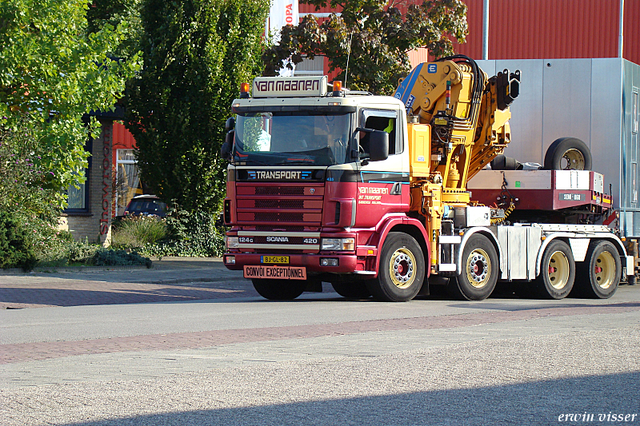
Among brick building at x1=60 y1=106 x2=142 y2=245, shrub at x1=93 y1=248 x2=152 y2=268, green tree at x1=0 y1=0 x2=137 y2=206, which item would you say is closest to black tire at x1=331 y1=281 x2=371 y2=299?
shrub at x1=93 y1=248 x2=152 y2=268

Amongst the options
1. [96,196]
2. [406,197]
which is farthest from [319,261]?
[96,196]

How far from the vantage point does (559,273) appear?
15391mm

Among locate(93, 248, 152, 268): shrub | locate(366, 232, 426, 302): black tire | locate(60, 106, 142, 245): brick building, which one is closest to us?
locate(366, 232, 426, 302): black tire

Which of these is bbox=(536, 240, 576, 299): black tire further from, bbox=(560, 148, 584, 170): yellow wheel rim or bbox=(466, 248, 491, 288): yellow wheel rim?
bbox=(466, 248, 491, 288): yellow wheel rim

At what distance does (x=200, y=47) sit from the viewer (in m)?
22.1

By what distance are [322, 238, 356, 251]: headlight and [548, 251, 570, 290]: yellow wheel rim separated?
484 centimetres

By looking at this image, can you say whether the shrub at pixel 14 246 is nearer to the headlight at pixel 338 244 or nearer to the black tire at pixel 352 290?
the black tire at pixel 352 290

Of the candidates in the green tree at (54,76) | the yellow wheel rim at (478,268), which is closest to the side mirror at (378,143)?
the yellow wheel rim at (478,268)

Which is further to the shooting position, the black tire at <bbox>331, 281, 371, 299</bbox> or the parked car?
the parked car

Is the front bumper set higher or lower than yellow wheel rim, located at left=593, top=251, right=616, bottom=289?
higher

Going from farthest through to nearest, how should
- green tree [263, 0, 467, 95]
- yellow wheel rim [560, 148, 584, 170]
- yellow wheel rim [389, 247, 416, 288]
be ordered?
green tree [263, 0, 467, 95], yellow wheel rim [560, 148, 584, 170], yellow wheel rim [389, 247, 416, 288]

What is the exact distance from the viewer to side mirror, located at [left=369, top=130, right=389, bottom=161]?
12.4 meters

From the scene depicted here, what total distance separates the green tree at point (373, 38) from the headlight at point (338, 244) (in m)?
11.5

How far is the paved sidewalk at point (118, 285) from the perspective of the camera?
45.2 feet
